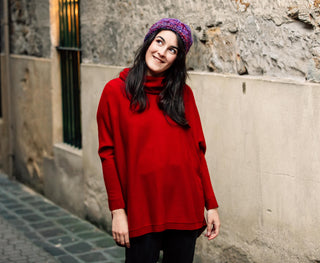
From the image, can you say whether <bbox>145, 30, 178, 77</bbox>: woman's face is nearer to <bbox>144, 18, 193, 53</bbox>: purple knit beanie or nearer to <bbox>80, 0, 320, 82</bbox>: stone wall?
<bbox>144, 18, 193, 53</bbox>: purple knit beanie

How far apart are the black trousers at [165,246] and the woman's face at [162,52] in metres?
0.85

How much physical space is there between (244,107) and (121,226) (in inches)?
59.7

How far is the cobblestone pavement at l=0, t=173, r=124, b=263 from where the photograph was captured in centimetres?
509

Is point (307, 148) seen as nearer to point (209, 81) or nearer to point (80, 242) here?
point (209, 81)

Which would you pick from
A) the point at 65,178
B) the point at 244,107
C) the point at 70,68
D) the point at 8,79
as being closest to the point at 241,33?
the point at 244,107

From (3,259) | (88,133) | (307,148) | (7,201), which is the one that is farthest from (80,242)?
(307,148)

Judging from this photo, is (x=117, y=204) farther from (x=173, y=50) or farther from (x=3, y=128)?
(x=3, y=128)

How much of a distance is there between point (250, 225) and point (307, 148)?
817mm

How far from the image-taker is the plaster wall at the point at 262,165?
11.7 ft

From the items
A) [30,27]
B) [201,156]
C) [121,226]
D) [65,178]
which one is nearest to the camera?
[121,226]

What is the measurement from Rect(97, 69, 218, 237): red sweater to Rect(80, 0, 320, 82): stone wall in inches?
43.4

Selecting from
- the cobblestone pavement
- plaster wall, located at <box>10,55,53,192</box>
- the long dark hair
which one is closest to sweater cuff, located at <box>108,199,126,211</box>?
the long dark hair

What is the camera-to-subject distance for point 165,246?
3045 mm

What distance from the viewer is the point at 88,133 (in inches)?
238
